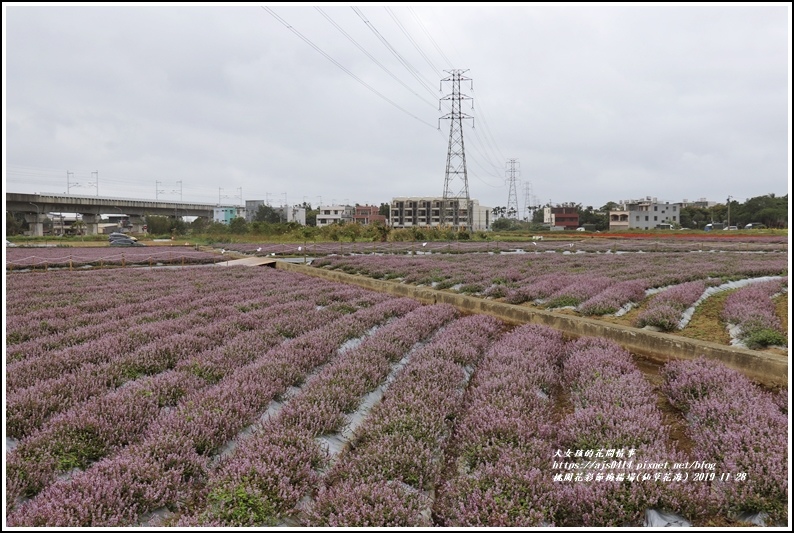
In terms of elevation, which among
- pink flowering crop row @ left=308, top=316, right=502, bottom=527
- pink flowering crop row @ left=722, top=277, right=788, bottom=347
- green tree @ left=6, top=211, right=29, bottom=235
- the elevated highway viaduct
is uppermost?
the elevated highway viaduct

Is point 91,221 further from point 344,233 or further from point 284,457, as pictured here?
point 284,457

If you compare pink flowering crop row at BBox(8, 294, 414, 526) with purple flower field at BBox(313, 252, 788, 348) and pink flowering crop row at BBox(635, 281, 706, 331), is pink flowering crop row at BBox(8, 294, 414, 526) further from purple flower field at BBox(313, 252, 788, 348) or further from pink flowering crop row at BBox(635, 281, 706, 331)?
purple flower field at BBox(313, 252, 788, 348)

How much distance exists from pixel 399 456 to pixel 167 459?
187 cm

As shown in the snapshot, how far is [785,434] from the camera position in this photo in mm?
3787

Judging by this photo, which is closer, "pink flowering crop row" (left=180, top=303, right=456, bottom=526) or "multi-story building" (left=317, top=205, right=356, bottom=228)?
"pink flowering crop row" (left=180, top=303, right=456, bottom=526)

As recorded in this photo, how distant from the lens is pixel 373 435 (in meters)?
4.20

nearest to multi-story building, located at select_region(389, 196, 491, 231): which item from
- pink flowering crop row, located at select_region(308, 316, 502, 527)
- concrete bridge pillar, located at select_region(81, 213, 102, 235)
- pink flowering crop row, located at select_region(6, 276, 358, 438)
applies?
concrete bridge pillar, located at select_region(81, 213, 102, 235)

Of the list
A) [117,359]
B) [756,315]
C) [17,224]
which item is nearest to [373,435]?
[117,359]

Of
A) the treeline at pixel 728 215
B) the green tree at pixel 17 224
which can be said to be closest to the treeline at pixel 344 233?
the green tree at pixel 17 224

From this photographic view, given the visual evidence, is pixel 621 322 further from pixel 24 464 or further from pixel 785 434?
pixel 24 464

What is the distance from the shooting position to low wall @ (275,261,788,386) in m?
5.75

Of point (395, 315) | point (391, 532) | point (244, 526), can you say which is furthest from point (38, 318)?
point (391, 532)

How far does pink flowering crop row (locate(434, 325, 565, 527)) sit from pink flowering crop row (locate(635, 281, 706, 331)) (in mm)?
2660

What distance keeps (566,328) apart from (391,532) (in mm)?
6423
